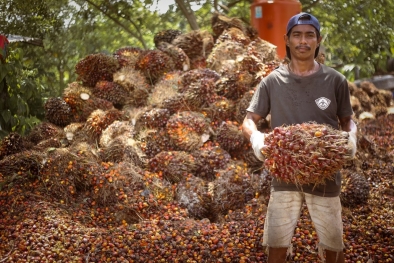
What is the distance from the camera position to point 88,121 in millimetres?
5727

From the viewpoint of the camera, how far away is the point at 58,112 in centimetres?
619

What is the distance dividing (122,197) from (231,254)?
1.25 meters

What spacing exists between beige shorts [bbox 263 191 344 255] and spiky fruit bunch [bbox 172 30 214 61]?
4787 millimetres

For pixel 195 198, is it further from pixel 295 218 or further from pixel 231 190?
pixel 295 218

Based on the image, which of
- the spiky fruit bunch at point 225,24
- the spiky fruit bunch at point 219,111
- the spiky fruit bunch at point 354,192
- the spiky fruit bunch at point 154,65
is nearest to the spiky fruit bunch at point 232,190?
the spiky fruit bunch at point 354,192

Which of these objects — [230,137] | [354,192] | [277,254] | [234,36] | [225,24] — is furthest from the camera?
[225,24]

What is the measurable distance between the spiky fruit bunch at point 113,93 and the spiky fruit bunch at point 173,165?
1.74m

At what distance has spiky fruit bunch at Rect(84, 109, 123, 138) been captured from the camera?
5645 millimetres

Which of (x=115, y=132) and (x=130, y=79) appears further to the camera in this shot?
(x=130, y=79)

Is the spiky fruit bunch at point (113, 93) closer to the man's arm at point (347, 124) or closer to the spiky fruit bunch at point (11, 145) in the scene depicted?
the spiky fruit bunch at point (11, 145)

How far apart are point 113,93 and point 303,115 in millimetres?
4025

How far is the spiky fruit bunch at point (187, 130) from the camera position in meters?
5.09

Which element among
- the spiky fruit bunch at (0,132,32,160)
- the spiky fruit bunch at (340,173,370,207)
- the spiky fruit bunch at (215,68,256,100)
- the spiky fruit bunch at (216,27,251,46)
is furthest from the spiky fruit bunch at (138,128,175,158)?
the spiky fruit bunch at (216,27,251,46)

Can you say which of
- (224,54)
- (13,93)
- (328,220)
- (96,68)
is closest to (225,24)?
(224,54)
